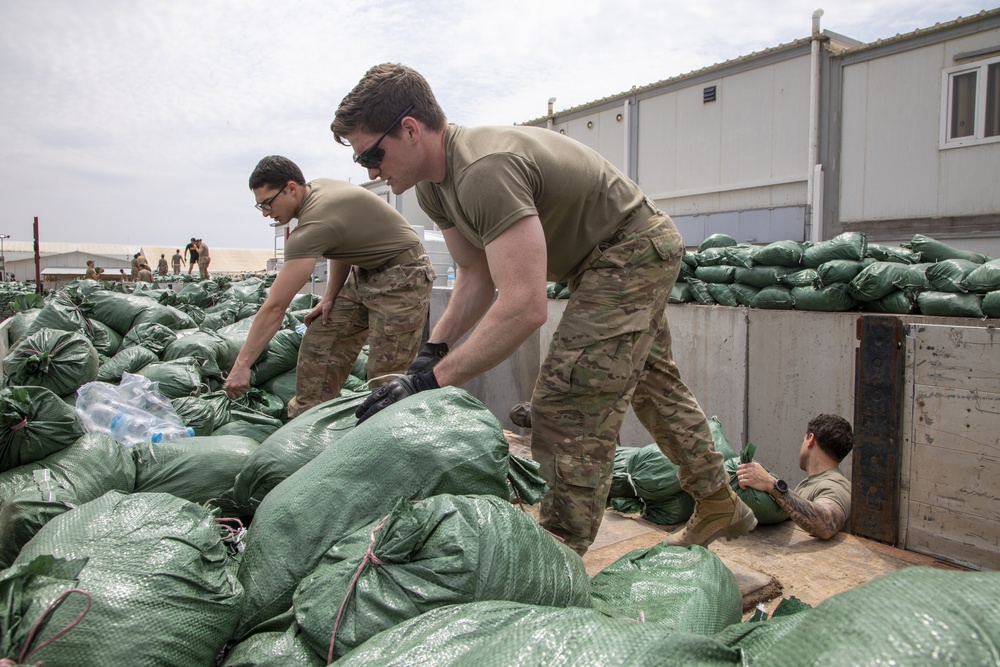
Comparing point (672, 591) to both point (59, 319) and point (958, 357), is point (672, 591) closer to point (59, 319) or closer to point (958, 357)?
point (958, 357)

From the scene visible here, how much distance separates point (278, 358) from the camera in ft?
13.7

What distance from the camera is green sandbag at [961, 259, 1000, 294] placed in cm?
298

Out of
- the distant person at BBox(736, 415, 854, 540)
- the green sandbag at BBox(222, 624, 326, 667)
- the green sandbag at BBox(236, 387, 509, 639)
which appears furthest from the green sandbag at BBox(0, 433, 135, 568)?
the distant person at BBox(736, 415, 854, 540)

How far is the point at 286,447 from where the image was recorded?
181 cm

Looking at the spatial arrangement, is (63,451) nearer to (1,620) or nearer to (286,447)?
(286,447)

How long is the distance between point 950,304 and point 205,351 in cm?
429

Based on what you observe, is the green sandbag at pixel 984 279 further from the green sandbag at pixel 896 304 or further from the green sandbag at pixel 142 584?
the green sandbag at pixel 142 584

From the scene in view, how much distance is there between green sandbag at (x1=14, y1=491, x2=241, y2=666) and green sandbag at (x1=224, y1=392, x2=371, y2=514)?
1.16 feet

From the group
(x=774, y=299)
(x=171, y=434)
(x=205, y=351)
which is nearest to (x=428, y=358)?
(x=171, y=434)

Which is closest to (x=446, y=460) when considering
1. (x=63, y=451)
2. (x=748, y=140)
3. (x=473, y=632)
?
(x=473, y=632)

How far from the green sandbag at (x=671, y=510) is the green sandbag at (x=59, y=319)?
12.3 feet

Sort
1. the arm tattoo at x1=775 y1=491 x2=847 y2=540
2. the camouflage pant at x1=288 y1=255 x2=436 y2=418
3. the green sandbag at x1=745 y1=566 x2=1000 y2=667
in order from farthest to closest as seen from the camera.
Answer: the camouflage pant at x1=288 y1=255 x2=436 y2=418 → the arm tattoo at x1=775 y1=491 x2=847 y2=540 → the green sandbag at x1=745 y1=566 x2=1000 y2=667

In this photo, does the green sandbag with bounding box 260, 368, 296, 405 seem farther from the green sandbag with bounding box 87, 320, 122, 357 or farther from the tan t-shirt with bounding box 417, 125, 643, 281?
the tan t-shirt with bounding box 417, 125, 643, 281

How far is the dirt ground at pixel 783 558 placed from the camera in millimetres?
2273
